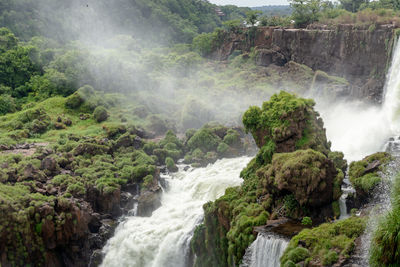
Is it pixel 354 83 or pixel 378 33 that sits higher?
pixel 378 33

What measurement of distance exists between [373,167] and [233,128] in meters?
21.1

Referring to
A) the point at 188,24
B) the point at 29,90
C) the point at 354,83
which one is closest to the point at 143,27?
the point at 188,24

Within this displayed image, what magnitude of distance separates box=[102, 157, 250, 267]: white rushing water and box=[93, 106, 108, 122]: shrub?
1527cm

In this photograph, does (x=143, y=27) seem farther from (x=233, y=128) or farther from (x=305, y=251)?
(x=305, y=251)

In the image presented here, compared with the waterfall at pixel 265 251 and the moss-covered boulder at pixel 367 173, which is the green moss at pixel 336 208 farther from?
the waterfall at pixel 265 251

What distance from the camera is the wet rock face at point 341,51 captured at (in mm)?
47000

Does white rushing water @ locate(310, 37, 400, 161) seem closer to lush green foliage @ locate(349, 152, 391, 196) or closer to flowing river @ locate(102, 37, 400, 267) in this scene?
flowing river @ locate(102, 37, 400, 267)

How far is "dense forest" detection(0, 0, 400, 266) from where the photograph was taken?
24.9 m

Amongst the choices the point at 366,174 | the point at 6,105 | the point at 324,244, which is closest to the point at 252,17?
the point at 6,105

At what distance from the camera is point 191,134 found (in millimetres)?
46062

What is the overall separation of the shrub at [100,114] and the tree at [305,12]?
29.4 metres

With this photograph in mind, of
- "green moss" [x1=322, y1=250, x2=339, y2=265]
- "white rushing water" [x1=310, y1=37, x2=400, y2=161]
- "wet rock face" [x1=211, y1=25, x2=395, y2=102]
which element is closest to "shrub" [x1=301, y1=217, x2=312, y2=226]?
"green moss" [x1=322, y1=250, x2=339, y2=265]

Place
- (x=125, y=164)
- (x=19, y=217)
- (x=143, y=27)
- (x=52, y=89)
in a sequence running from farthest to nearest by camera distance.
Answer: (x=143, y=27)
(x=52, y=89)
(x=125, y=164)
(x=19, y=217)

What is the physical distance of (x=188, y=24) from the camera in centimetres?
10694
